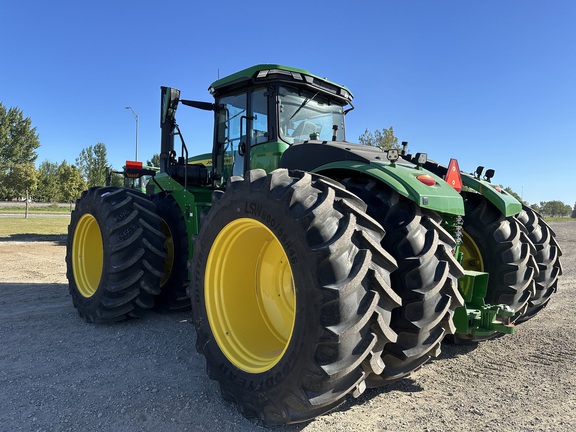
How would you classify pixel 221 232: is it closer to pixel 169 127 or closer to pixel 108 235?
pixel 108 235

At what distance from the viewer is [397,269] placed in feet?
8.66

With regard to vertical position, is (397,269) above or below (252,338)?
above

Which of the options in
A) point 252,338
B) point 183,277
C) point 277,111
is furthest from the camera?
point 183,277

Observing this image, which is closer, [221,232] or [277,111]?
[221,232]

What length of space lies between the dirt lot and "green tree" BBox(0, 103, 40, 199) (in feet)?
155

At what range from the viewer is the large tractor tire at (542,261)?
4469 millimetres

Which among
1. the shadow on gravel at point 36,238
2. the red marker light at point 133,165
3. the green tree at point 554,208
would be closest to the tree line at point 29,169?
the shadow on gravel at point 36,238

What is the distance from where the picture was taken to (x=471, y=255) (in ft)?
13.9

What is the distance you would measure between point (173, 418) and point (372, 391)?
151 centimetres

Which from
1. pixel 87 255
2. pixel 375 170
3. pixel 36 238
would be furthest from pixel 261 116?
pixel 36 238

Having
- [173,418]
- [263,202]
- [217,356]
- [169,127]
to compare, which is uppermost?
[169,127]

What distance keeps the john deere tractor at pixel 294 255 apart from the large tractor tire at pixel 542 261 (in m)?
0.05

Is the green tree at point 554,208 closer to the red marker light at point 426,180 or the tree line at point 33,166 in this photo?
the tree line at point 33,166

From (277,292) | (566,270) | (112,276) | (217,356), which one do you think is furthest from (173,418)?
(566,270)
